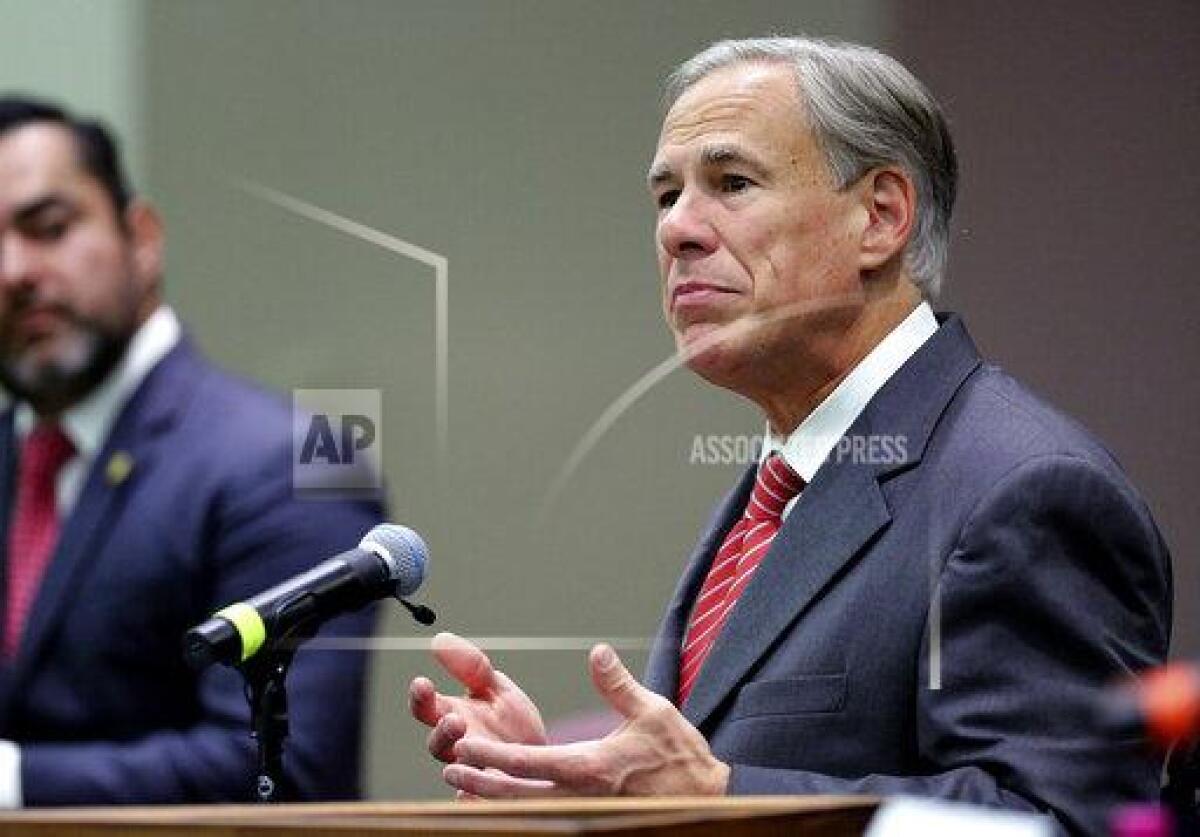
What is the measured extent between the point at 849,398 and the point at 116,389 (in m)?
1.04

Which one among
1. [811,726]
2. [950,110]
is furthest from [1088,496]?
[950,110]

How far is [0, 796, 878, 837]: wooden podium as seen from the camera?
149cm

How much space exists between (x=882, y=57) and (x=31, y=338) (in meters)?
1.23

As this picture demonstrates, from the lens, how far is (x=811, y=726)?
2.32m

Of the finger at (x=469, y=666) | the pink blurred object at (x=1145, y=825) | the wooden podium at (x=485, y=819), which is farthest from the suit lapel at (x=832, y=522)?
the pink blurred object at (x=1145, y=825)

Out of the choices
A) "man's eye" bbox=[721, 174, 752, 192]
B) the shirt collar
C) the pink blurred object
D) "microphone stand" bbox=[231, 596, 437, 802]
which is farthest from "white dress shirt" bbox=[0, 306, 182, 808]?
the pink blurred object

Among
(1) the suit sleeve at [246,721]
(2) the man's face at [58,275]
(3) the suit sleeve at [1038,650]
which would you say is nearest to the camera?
(3) the suit sleeve at [1038,650]

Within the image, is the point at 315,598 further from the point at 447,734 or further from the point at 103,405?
the point at 103,405

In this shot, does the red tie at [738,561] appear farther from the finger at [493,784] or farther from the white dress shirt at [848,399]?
the finger at [493,784]

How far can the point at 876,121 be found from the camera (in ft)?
8.70

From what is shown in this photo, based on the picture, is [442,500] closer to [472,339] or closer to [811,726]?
[472,339]

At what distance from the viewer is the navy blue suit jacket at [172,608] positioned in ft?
9.02

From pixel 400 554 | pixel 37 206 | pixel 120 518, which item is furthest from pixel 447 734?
pixel 37 206

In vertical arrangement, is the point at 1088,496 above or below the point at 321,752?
above
